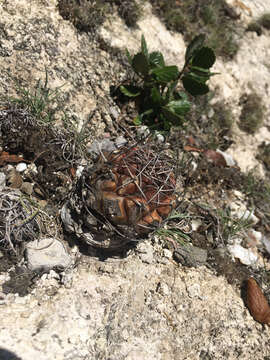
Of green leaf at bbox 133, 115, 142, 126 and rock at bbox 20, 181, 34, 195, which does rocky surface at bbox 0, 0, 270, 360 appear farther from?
→ rock at bbox 20, 181, 34, 195

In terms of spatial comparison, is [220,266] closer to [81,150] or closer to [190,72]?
[81,150]

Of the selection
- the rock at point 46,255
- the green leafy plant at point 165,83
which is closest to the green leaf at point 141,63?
the green leafy plant at point 165,83

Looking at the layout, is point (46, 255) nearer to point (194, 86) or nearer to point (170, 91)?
point (170, 91)

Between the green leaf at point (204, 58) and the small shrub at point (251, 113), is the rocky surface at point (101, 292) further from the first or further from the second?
the small shrub at point (251, 113)

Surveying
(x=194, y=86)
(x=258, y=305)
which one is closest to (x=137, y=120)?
(x=194, y=86)

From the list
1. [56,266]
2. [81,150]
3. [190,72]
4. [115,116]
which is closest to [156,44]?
[190,72]

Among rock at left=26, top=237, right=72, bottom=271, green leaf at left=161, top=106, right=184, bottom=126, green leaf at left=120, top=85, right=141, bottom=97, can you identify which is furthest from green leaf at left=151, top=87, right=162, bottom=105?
rock at left=26, top=237, right=72, bottom=271
